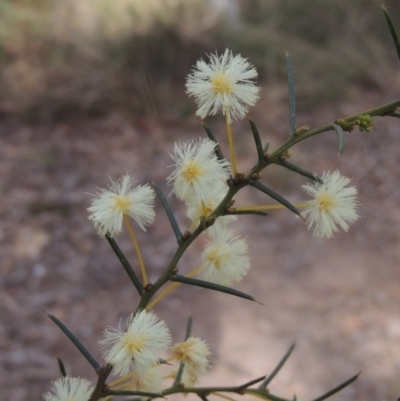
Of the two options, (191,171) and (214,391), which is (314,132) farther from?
(214,391)

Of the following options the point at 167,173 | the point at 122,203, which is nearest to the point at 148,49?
the point at 167,173

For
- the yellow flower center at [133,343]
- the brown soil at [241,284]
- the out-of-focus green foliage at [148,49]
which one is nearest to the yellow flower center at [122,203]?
the yellow flower center at [133,343]

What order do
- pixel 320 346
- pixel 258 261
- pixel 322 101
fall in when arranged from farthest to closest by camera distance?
pixel 322 101
pixel 258 261
pixel 320 346

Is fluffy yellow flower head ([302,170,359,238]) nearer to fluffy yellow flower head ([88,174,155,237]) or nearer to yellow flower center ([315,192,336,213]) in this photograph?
yellow flower center ([315,192,336,213])

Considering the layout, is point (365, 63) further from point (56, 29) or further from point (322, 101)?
point (56, 29)

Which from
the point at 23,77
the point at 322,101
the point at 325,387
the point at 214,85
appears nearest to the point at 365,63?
the point at 322,101

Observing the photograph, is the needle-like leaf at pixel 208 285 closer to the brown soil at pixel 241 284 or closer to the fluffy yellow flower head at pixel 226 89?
the fluffy yellow flower head at pixel 226 89
